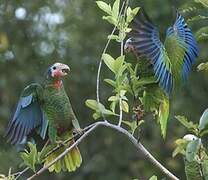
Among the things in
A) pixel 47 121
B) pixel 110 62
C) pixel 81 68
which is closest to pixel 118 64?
pixel 110 62

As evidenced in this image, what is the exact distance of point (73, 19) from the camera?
425cm

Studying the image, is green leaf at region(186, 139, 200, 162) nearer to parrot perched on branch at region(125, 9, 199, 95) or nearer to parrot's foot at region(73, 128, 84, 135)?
parrot perched on branch at region(125, 9, 199, 95)

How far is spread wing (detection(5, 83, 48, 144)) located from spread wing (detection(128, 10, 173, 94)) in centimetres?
29

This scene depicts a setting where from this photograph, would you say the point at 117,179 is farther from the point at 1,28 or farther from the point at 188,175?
the point at 188,175

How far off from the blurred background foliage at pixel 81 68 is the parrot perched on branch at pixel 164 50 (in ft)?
8.19

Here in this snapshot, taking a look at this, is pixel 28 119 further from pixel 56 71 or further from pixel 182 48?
pixel 182 48

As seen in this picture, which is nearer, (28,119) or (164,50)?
(164,50)

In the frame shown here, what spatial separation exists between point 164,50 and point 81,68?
3032mm

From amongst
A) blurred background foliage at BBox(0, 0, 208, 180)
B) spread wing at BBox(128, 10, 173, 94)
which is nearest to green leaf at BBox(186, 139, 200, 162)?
spread wing at BBox(128, 10, 173, 94)

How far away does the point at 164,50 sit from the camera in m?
1.35

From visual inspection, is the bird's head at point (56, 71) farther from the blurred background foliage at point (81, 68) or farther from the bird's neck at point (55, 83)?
the blurred background foliage at point (81, 68)

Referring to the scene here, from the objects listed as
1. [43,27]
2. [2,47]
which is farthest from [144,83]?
[43,27]

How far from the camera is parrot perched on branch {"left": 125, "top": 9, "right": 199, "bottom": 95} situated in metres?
1.32

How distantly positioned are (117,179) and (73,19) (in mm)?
973
